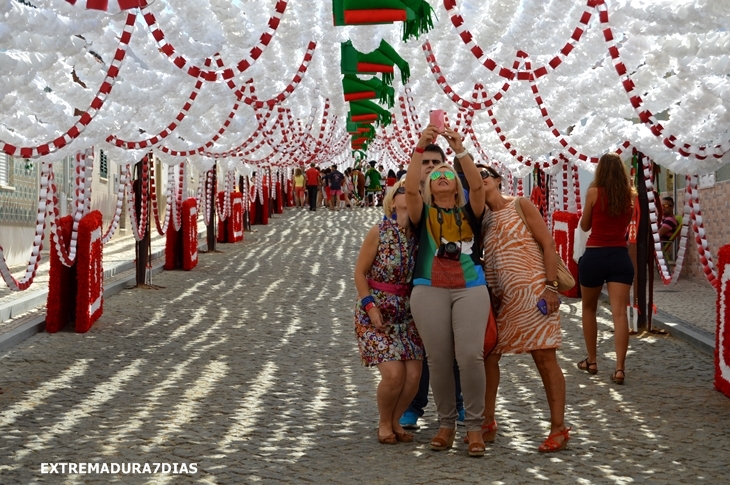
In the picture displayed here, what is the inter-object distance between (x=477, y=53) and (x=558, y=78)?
2.55 meters

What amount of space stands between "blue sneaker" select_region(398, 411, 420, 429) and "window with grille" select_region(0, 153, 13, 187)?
40.0 feet

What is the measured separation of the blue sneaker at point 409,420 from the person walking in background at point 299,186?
3569 centimetres

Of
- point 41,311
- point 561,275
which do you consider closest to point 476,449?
point 561,275

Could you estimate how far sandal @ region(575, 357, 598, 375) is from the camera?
8.34 m

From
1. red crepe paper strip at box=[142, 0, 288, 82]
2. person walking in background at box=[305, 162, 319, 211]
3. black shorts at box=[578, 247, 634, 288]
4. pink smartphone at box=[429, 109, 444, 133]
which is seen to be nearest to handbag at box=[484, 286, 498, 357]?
pink smartphone at box=[429, 109, 444, 133]

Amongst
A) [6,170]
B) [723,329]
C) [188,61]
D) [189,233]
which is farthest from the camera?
[189,233]

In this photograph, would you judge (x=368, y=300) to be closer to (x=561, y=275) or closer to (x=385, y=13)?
(x=561, y=275)

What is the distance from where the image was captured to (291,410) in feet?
23.0

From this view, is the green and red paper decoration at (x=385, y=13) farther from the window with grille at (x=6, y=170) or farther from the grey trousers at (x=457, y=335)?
the window with grille at (x=6, y=170)

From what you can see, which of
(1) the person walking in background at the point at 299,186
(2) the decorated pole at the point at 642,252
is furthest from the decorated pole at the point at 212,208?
(1) the person walking in background at the point at 299,186

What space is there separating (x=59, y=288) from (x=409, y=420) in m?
5.26

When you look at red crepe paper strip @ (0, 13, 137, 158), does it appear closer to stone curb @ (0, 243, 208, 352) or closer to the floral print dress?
stone curb @ (0, 243, 208, 352)

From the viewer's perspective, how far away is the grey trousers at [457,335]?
5.73m

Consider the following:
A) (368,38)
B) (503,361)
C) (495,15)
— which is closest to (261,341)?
(503,361)
